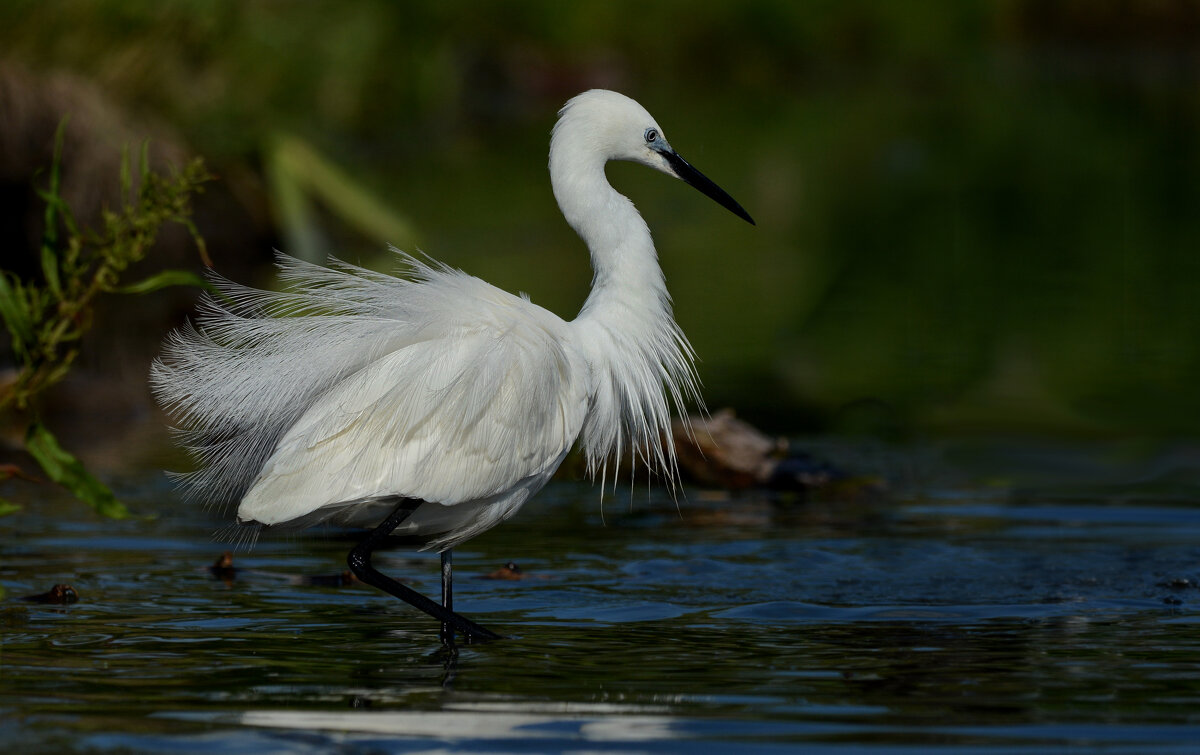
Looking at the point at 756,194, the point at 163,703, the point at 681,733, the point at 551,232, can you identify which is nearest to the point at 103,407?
the point at 163,703

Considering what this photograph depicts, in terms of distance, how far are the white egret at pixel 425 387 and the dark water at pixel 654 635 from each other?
41 cm

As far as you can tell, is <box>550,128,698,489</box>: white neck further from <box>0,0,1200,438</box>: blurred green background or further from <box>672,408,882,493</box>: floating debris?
<box>0,0,1200,438</box>: blurred green background

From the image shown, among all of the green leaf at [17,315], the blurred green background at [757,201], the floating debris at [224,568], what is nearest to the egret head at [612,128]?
the floating debris at [224,568]

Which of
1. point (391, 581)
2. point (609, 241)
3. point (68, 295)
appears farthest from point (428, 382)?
point (68, 295)

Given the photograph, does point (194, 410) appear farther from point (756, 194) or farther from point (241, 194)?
point (756, 194)

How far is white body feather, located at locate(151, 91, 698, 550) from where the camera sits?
5.86m

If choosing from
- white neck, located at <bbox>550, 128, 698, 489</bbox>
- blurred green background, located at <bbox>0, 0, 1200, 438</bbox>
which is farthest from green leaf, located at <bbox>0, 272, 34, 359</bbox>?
blurred green background, located at <bbox>0, 0, 1200, 438</bbox>

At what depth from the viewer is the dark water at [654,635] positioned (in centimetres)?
460

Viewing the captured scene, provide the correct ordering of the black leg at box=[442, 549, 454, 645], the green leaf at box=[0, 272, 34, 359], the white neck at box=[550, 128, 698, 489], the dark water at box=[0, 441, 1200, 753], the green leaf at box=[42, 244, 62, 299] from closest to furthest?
1. the dark water at box=[0, 441, 1200, 753]
2. the green leaf at box=[0, 272, 34, 359]
3. the green leaf at box=[42, 244, 62, 299]
4. the black leg at box=[442, 549, 454, 645]
5. the white neck at box=[550, 128, 698, 489]

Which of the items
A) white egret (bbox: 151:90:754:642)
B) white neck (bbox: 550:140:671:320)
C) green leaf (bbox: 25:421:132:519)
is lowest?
green leaf (bbox: 25:421:132:519)

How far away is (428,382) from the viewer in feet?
19.5

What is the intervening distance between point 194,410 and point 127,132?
9313mm

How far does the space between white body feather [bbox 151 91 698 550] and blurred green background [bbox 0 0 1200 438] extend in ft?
11.9

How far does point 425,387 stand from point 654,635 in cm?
110
